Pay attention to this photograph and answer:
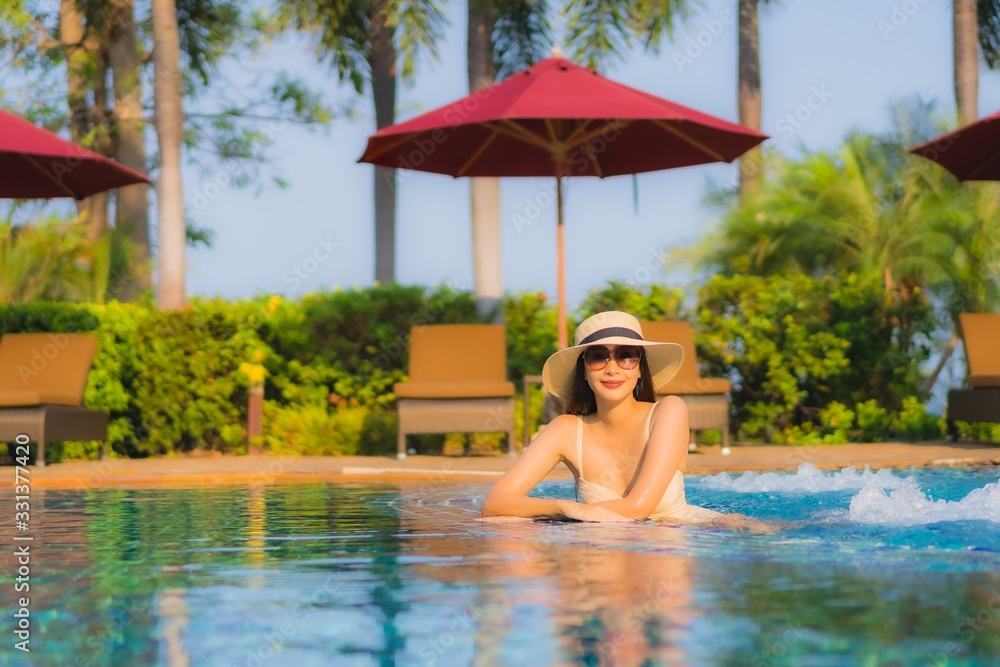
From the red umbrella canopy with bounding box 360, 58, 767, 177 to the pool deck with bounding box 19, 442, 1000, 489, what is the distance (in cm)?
273

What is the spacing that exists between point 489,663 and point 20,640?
1.32 metres

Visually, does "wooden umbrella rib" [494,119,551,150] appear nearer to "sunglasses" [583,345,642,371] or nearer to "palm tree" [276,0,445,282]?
"sunglasses" [583,345,642,371]

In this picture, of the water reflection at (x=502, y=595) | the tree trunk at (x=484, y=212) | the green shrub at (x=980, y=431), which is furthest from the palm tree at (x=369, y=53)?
the water reflection at (x=502, y=595)

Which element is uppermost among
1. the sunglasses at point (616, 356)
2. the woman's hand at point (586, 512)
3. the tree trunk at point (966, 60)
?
the tree trunk at point (966, 60)

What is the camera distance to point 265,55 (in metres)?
26.9

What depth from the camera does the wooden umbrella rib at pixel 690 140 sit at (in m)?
11.5

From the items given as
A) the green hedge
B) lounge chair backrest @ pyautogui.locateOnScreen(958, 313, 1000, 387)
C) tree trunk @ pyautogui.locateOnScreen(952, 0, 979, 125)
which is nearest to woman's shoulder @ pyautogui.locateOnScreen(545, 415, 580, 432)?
the green hedge

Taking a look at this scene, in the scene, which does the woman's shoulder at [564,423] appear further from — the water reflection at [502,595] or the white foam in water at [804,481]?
the white foam in water at [804,481]

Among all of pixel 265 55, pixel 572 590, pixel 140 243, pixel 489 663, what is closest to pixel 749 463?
pixel 572 590

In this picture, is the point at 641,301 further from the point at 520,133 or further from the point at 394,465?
the point at 394,465

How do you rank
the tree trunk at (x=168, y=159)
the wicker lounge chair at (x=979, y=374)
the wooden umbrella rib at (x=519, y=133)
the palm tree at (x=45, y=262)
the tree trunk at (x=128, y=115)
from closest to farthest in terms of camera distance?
the wooden umbrella rib at (x=519, y=133)
the wicker lounge chair at (x=979, y=374)
the tree trunk at (x=168, y=159)
the palm tree at (x=45, y=262)
the tree trunk at (x=128, y=115)

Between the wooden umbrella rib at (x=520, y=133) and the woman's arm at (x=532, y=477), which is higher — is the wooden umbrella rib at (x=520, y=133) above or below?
above

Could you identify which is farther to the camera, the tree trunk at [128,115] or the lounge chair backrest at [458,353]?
the tree trunk at [128,115]

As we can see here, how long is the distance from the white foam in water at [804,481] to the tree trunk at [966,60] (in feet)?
35.9
